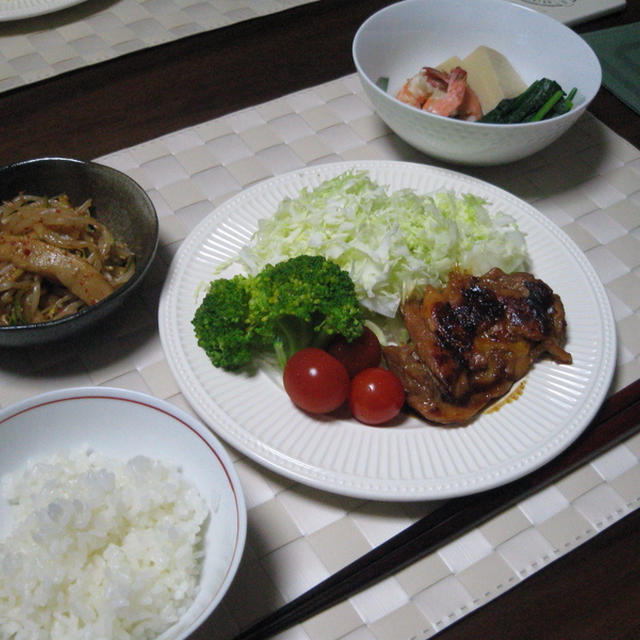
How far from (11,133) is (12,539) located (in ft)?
6.25

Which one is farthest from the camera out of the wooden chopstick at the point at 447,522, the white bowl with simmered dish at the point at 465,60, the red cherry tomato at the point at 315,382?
the white bowl with simmered dish at the point at 465,60

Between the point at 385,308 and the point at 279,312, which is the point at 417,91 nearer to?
the point at 385,308

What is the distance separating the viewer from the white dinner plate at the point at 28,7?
10.0ft

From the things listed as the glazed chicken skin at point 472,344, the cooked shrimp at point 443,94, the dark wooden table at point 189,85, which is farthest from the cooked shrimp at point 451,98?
the glazed chicken skin at point 472,344

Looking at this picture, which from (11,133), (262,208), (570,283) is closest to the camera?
(570,283)

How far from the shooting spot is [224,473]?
4.76 feet

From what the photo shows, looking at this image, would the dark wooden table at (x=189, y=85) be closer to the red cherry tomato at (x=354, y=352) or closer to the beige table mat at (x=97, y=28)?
the beige table mat at (x=97, y=28)

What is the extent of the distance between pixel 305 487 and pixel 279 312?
490 mm

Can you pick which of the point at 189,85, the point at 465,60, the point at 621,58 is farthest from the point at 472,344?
the point at 621,58

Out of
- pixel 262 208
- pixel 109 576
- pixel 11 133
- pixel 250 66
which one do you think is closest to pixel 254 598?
pixel 109 576

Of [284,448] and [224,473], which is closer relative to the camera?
[224,473]

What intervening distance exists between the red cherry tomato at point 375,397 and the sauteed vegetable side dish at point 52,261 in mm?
793

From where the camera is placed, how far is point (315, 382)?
5.91 ft

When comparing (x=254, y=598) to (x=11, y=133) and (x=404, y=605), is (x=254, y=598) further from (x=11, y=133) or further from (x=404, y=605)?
(x=11, y=133)
